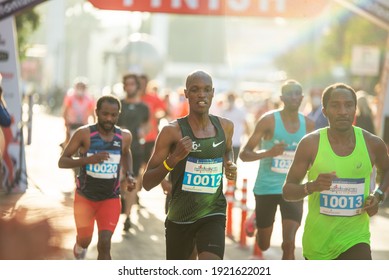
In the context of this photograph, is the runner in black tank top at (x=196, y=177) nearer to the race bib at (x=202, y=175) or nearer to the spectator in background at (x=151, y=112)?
the race bib at (x=202, y=175)

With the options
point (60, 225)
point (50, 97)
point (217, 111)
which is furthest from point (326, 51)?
point (60, 225)

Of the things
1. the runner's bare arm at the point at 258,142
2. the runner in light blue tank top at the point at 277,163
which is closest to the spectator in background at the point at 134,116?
the runner's bare arm at the point at 258,142

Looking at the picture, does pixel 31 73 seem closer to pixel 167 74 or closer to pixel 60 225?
pixel 167 74

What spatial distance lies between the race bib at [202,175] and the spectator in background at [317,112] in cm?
337

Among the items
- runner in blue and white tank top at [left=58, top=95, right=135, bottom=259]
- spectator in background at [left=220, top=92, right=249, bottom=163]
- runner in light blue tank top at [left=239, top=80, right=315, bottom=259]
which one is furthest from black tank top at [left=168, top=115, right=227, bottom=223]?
spectator in background at [left=220, top=92, right=249, bottom=163]

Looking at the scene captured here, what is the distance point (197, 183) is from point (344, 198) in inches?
33.9

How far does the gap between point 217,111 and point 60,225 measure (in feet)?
41.7

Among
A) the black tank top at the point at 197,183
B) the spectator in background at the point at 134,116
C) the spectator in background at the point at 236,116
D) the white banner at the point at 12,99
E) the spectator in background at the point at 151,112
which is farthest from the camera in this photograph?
the spectator in background at the point at 236,116

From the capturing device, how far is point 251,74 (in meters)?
116

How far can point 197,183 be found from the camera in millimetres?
5516

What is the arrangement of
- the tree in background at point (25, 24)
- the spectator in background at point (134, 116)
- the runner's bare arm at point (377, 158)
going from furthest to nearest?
the tree in background at point (25, 24) < the spectator in background at point (134, 116) < the runner's bare arm at point (377, 158)

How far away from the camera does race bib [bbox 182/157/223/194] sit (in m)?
5.50

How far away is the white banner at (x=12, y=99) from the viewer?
458 inches

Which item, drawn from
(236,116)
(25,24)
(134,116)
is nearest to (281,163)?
(134,116)
